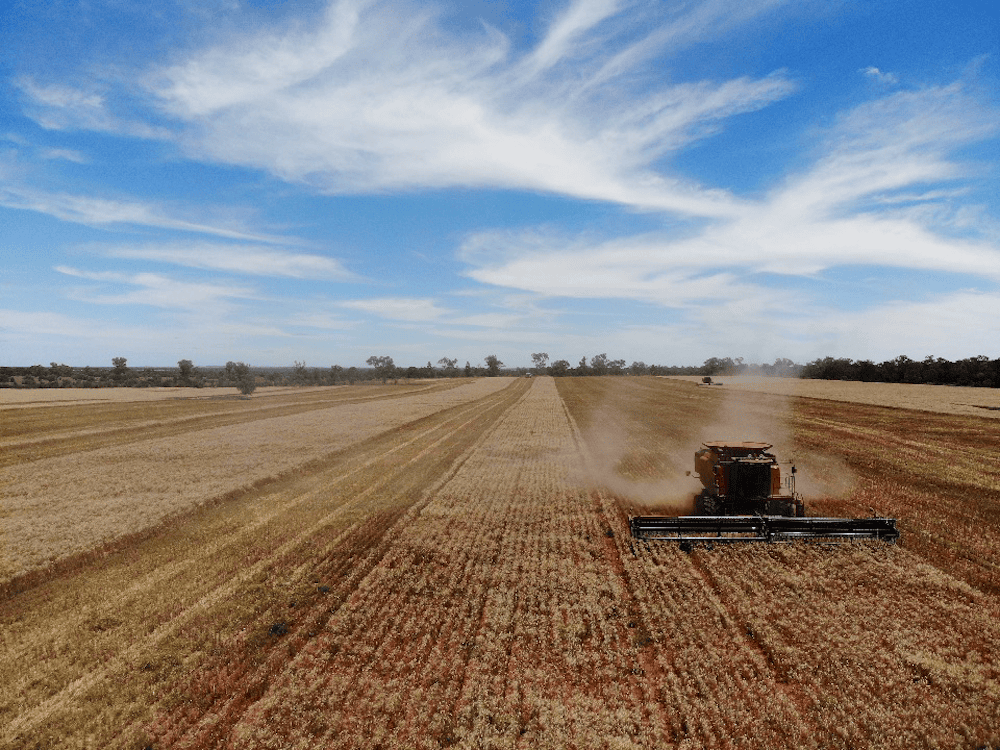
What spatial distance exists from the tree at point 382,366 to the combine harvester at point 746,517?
11851cm

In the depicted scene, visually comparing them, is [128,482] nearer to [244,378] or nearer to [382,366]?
[244,378]

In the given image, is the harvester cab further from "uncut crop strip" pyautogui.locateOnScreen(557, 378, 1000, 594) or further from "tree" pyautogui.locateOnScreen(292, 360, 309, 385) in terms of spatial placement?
"tree" pyautogui.locateOnScreen(292, 360, 309, 385)

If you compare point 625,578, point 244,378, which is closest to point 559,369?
point 244,378

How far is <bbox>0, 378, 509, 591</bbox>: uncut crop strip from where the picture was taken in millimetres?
13133

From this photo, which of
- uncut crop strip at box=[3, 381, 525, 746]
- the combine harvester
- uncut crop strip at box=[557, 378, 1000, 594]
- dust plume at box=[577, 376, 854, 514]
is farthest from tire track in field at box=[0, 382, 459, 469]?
the combine harvester

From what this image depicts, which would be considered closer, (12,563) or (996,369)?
(12,563)

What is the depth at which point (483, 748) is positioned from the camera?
590 cm

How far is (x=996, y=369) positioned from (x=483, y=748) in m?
109

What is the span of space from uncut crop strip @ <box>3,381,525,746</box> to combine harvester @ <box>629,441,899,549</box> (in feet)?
29.3

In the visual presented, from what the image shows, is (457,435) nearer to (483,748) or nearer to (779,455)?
(779,455)

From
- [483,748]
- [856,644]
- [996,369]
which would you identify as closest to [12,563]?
[483,748]

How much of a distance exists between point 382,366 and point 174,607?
122209mm

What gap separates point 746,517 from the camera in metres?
11.8

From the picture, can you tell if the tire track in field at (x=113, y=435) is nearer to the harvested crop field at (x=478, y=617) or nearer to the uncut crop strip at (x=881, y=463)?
the harvested crop field at (x=478, y=617)
